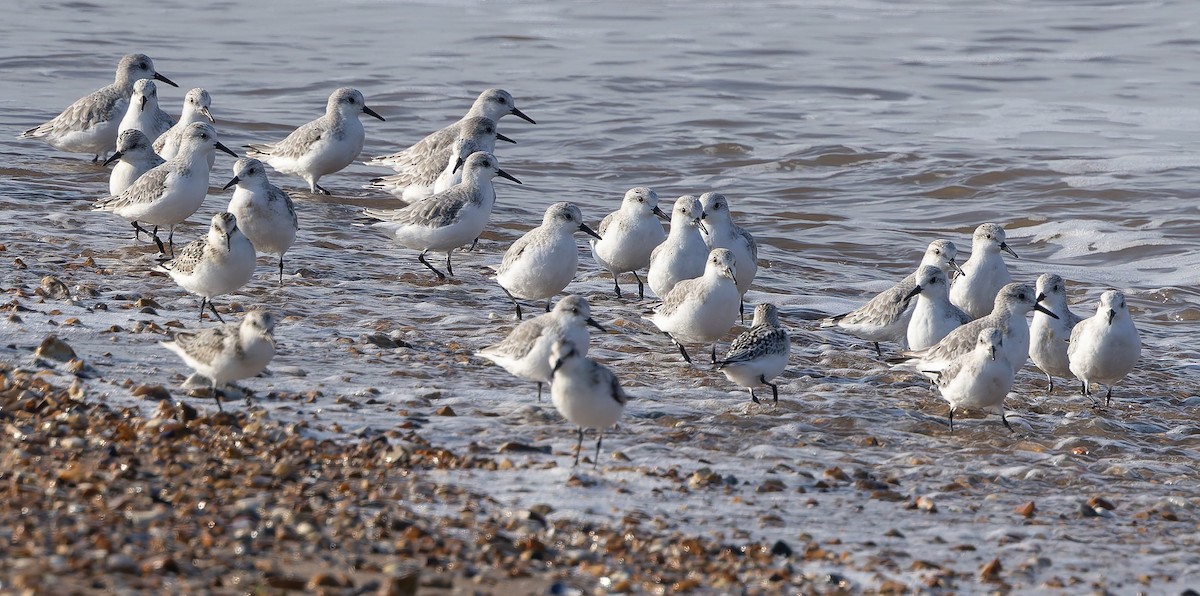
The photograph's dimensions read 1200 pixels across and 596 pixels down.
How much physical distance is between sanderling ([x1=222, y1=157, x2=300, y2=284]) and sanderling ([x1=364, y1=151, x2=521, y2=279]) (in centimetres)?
97

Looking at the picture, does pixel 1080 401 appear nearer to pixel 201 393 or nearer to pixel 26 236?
pixel 201 393

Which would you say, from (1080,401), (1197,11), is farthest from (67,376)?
(1197,11)

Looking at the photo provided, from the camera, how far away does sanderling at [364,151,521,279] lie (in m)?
Answer: 10.9

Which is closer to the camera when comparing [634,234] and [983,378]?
[983,378]

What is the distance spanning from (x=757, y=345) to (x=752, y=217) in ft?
23.9

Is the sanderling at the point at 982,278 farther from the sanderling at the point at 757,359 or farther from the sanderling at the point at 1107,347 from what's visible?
the sanderling at the point at 757,359

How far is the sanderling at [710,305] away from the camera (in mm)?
8688

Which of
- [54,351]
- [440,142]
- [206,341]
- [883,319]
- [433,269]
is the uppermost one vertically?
[440,142]

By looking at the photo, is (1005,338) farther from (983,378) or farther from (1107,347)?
(983,378)

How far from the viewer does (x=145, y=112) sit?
14.2m

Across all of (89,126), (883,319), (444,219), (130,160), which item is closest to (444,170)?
(444,219)

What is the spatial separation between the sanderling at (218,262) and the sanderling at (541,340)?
1.94 m

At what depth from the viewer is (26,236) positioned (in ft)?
36.6

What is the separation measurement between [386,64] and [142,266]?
13.2 meters
